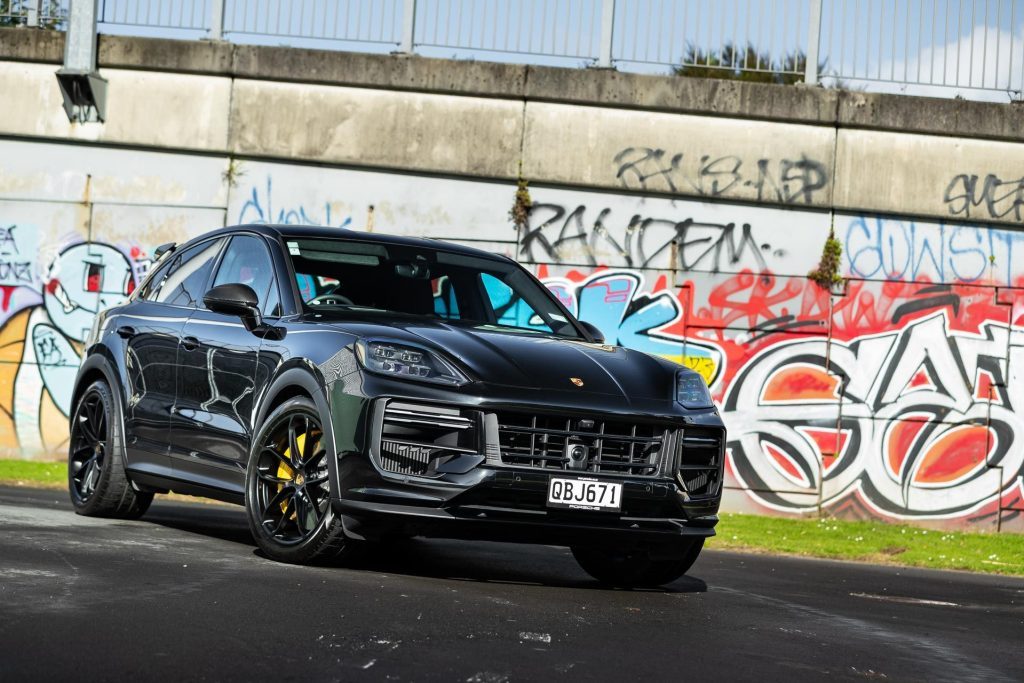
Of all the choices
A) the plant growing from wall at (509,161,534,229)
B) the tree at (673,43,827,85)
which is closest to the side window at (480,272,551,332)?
the plant growing from wall at (509,161,534,229)

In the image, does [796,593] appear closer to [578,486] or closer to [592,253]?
[578,486]

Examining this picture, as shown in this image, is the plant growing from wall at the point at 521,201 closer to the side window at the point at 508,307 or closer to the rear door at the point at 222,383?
the side window at the point at 508,307

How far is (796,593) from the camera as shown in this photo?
8242 millimetres

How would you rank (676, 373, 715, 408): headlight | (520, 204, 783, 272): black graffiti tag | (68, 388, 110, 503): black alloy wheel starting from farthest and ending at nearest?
1. (520, 204, 783, 272): black graffiti tag
2. (68, 388, 110, 503): black alloy wheel
3. (676, 373, 715, 408): headlight

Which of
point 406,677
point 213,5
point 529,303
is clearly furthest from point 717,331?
point 406,677

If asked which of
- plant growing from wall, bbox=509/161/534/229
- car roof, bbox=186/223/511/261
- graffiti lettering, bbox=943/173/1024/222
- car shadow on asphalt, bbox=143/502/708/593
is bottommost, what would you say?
car shadow on asphalt, bbox=143/502/708/593

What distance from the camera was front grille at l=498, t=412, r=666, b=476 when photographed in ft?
21.6

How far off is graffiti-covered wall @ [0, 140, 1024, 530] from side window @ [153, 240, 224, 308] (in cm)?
727

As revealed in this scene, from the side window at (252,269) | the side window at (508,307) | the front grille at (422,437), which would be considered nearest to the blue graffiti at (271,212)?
the side window at (252,269)

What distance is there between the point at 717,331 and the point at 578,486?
984 cm

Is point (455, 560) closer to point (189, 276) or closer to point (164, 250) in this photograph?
point (189, 276)

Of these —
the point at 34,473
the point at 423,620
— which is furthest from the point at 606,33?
the point at 423,620

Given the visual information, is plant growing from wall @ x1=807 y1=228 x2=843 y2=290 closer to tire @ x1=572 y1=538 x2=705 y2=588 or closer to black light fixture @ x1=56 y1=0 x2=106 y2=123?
black light fixture @ x1=56 y1=0 x2=106 y2=123

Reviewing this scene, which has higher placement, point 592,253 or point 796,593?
point 592,253
